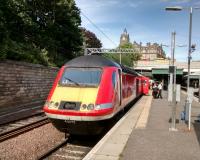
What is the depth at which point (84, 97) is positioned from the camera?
10.8 metres

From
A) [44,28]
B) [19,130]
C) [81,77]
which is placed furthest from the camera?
[44,28]

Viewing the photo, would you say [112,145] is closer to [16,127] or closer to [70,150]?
[70,150]

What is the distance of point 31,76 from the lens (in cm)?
2373

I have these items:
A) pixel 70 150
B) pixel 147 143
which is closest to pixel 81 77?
pixel 70 150

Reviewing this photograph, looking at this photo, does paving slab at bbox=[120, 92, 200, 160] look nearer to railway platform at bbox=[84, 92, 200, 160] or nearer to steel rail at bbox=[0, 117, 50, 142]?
railway platform at bbox=[84, 92, 200, 160]

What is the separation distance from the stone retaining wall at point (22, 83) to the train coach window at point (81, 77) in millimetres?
8254

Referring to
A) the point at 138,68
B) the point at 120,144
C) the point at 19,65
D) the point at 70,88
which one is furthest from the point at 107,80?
the point at 138,68

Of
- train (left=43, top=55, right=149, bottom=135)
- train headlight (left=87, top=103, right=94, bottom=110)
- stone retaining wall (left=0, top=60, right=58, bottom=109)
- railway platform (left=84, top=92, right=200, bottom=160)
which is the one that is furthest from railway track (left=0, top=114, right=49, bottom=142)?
stone retaining wall (left=0, top=60, right=58, bottom=109)

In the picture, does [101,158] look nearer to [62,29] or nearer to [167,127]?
[167,127]

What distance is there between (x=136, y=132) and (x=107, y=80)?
6.89ft

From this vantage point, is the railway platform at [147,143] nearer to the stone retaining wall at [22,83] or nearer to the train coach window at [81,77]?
the train coach window at [81,77]

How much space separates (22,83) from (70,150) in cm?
1258

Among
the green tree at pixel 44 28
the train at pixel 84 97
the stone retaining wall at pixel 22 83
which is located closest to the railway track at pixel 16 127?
the train at pixel 84 97

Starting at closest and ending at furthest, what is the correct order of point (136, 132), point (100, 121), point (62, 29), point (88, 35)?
point (100, 121) → point (136, 132) → point (62, 29) → point (88, 35)
